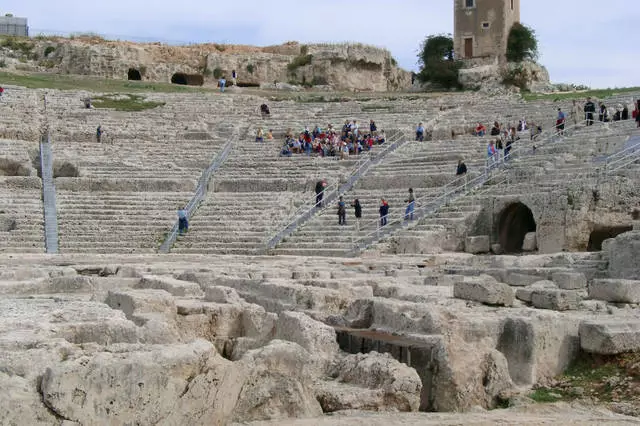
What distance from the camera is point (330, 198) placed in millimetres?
26469

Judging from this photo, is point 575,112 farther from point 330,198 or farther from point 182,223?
point 182,223

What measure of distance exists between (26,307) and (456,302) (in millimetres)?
4784

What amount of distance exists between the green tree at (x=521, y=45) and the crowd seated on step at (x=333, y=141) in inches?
596

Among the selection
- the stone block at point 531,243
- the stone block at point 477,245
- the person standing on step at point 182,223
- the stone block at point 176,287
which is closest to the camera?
the stone block at point 176,287

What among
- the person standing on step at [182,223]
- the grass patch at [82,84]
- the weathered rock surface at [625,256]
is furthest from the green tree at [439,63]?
the weathered rock surface at [625,256]

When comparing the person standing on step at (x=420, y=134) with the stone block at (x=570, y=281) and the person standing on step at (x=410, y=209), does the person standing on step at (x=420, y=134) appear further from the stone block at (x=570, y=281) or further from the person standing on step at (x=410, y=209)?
the stone block at (x=570, y=281)

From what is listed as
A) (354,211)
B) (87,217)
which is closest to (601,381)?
(354,211)

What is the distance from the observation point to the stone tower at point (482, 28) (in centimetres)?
4556

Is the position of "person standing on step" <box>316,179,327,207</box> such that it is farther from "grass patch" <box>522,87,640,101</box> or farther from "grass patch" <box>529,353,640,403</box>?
"grass patch" <box>529,353,640,403</box>

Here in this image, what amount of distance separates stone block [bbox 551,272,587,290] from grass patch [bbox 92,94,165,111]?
26.4 m

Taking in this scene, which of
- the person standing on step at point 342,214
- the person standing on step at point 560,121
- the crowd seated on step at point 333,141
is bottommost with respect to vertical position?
the person standing on step at point 342,214

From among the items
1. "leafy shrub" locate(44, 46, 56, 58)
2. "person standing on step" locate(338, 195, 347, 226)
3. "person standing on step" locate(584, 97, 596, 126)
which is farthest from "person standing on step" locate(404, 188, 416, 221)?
"leafy shrub" locate(44, 46, 56, 58)

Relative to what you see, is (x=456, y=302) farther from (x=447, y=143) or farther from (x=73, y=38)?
(x=73, y=38)

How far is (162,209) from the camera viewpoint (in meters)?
26.0
